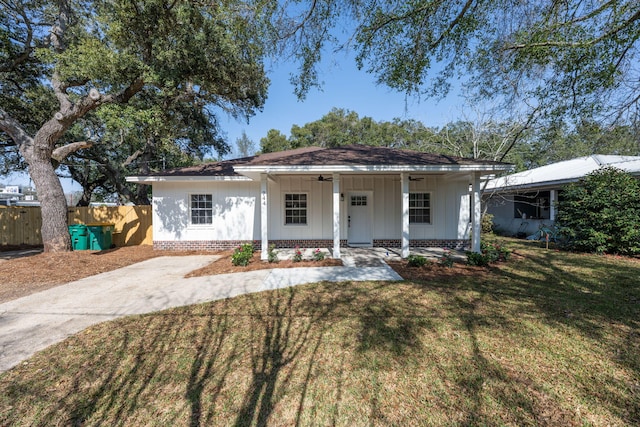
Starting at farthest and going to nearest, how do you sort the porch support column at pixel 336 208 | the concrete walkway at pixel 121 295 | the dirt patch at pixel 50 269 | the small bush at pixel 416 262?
the porch support column at pixel 336 208 → the small bush at pixel 416 262 → the dirt patch at pixel 50 269 → the concrete walkway at pixel 121 295

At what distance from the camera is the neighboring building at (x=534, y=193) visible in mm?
12086

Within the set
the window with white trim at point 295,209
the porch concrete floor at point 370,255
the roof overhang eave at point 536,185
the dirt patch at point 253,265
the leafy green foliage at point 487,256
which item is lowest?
the dirt patch at point 253,265

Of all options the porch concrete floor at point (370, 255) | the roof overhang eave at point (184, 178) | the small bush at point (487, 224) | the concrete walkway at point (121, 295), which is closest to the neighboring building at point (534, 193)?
the small bush at point (487, 224)

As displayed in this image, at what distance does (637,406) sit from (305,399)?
2838 millimetres

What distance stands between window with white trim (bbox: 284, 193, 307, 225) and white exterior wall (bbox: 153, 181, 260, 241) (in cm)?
112

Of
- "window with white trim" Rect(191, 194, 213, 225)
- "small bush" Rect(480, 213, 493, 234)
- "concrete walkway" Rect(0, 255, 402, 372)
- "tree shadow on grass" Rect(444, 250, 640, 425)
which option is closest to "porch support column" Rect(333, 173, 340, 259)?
"concrete walkway" Rect(0, 255, 402, 372)

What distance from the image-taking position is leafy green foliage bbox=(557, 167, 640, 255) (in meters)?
8.53

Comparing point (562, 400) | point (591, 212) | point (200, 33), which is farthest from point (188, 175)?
point (591, 212)

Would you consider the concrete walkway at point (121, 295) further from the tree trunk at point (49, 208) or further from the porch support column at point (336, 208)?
the tree trunk at point (49, 208)

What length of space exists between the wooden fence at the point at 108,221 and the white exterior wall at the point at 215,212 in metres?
2.03

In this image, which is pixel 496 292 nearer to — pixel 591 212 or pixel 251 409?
pixel 251 409

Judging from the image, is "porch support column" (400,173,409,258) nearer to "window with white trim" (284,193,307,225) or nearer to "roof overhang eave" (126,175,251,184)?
"window with white trim" (284,193,307,225)

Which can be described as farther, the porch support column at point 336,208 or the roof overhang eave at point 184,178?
the roof overhang eave at point 184,178

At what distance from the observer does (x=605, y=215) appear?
8758mm
